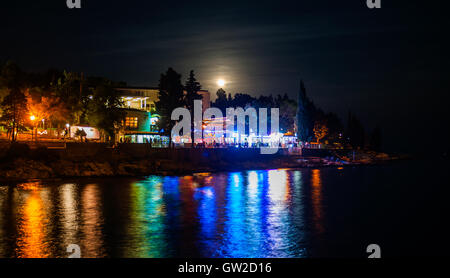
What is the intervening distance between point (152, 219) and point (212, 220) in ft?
13.2

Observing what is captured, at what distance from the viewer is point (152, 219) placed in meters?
29.1

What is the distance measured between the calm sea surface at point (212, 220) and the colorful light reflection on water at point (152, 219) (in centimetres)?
5

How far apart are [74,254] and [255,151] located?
190ft

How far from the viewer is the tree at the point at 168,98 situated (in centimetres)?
6944

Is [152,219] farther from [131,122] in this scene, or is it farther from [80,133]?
[131,122]

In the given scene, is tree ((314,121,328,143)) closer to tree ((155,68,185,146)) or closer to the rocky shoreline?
the rocky shoreline

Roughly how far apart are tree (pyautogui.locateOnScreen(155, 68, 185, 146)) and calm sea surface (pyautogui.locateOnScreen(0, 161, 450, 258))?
2124cm

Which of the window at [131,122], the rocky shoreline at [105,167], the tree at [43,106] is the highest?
the tree at [43,106]

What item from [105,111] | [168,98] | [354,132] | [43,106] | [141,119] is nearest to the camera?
[43,106]

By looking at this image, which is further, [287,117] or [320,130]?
[320,130]

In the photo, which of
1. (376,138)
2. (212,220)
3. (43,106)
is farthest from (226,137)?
(376,138)

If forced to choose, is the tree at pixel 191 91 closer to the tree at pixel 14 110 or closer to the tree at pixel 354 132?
the tree at pixel 14 110

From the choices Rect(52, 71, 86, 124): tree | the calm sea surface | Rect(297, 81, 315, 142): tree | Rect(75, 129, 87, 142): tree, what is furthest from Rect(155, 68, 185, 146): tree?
Rect(297, 81, 315, 142): tree

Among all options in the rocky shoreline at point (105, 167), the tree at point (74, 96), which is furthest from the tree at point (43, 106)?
the rocky shoreline at point (105, 167)
